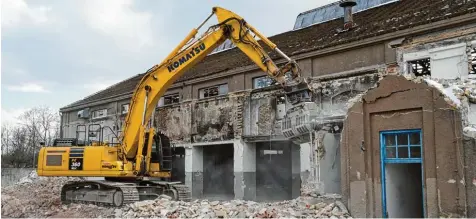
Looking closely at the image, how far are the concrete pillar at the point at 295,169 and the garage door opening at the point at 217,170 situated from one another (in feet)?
14.2

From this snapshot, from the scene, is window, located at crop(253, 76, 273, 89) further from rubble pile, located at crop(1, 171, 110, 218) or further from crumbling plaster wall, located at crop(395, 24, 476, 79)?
rubble pile, located at crop(1, 171, 110, 218)

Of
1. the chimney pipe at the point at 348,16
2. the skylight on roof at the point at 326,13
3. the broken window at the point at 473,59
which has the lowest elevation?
the broken window at the point at 473,59

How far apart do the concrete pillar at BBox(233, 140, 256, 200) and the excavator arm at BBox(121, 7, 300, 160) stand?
667 centimetres

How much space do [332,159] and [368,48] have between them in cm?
473

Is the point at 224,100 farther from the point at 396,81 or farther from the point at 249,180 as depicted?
the point at 396,81

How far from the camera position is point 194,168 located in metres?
23.7

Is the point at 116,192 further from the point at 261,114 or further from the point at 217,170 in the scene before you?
the point at 217,170

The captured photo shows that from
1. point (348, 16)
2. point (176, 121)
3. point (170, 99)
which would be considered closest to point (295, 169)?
point (348, 16)

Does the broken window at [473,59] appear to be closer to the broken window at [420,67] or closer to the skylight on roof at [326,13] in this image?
the broken window at [420,67]

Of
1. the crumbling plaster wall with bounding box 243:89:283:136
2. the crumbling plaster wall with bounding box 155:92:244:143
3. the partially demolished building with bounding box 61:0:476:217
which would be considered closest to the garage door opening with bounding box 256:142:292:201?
the partially demolished building with bounding box 61:0:476:217

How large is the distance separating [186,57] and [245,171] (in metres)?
7.55

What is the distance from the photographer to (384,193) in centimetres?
1088

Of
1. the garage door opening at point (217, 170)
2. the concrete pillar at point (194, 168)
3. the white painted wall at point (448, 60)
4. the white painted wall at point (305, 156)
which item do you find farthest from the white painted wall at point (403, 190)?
the concrete pillar at point (194, 168)

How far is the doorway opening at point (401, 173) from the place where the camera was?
1073 cm
